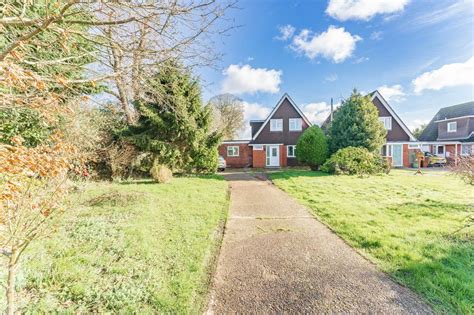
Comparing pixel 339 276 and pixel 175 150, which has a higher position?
pixel 175 150

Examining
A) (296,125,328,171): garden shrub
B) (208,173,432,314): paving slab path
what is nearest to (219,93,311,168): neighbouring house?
(296,125,328,171): garden shrub

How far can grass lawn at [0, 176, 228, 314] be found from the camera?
7.76 ft

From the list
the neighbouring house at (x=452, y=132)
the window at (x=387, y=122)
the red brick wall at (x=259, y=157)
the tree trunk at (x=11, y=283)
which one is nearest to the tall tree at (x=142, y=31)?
the tree trunk at (x=11, y=283)

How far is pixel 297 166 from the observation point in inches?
813

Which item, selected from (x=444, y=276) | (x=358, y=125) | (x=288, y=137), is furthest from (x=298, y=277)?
(x=288, y=137)

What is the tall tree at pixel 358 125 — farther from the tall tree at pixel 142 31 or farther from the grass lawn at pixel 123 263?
the tall tree at pixel 142 31

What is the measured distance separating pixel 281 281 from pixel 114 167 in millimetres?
9978

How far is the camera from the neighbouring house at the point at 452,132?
77.4ft

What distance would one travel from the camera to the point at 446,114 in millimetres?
27719

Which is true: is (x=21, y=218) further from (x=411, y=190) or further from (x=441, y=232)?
(x=411, y=190)

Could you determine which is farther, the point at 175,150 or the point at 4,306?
the point at 175,150

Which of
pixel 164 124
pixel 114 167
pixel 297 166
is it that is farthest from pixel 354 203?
pixel 297 166

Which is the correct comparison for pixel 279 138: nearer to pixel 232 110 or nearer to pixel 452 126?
pixel 232 110

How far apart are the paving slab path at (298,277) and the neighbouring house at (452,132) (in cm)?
2672
